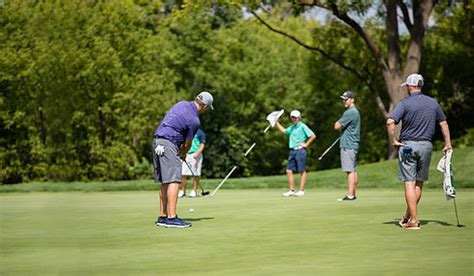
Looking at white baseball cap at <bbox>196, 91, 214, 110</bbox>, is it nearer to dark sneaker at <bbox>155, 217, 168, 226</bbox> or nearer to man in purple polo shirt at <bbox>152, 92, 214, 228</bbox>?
man in purple polo shirt at <bbox>152, 92, 214, 228</bbox>

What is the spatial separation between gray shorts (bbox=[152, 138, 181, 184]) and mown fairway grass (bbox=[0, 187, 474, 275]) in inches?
29.6

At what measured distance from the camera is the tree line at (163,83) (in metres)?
32.1

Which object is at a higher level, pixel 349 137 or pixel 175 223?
pixel 349 137

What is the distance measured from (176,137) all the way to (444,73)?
27874 mm

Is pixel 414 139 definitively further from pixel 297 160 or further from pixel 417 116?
pixel 297 160

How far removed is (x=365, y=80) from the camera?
38.3 metres

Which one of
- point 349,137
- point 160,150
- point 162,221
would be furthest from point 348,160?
point 160,150

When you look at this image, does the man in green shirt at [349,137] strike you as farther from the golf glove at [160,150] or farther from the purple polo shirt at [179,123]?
the golf glove at [160,150]

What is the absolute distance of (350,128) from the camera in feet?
66.0

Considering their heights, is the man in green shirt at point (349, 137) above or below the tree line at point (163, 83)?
below

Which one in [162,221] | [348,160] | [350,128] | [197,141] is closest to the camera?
[162,221]

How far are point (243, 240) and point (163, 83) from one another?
2756 cm

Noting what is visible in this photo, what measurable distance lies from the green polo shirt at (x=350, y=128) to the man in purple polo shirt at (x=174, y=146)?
634 centimetres

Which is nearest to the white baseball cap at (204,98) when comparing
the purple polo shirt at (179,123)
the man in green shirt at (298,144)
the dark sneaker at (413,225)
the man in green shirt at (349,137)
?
the purple polo shirt at (179,123)
